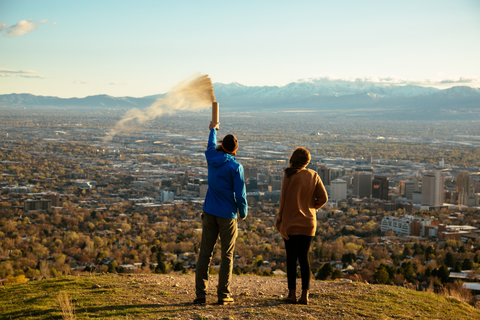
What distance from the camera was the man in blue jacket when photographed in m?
4.42

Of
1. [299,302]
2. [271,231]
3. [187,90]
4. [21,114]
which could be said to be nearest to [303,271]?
[299,302]

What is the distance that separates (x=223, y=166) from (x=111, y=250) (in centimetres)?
2153

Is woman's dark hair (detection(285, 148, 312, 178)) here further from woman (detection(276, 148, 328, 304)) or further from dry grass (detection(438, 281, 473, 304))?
dry grass (detection(438, 281, 473, 304))

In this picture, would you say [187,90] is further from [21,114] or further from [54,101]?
[54,101]

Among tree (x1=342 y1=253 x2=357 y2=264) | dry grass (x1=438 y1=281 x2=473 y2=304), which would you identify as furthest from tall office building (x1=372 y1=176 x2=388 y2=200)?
dry grass (x1=438 y1=281 x2=473 y2=304)

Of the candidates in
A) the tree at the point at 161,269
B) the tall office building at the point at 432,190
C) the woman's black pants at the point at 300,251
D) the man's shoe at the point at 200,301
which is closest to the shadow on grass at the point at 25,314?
the man's shoe at the point at 200,301

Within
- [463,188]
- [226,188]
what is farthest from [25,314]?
[463,188]

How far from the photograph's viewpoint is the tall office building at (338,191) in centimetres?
5517

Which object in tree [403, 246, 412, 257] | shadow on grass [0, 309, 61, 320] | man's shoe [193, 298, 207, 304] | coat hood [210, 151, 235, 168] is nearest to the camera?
shadow on grass [0, 309, 61, 320]

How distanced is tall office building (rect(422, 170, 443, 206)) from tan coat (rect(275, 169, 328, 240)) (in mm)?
52053

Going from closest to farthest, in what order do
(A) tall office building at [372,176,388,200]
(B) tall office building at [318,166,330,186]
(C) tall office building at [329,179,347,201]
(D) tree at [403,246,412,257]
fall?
1. (D) tree at [403,246,412,257]
2. (C) tall office building at [329,179,347,201]
3. (A) tall office building at [372,176,388,200]
4. (B) tall office building at [318,166,330,186]

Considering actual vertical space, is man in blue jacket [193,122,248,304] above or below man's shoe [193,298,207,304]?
above

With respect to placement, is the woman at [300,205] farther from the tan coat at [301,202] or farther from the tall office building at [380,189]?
the tall office building at [380,189]

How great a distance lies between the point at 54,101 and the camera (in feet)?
443
